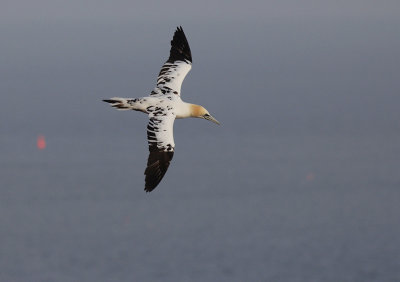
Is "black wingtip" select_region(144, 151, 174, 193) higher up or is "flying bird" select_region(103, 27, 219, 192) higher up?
"flying bird" select_region(103, 27, 219, 192)

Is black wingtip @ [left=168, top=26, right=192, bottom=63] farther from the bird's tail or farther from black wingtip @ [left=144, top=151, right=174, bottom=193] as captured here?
black wingtip @ [left=144, top=151, right=174, bottom=193]

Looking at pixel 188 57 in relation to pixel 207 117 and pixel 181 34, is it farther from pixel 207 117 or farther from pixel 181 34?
pixel 207 117

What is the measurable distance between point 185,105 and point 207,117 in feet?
4.84

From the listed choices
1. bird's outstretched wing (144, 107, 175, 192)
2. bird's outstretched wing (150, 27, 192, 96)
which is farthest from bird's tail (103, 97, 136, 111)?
bird's outstretched wing (150, 27, 192, 96)

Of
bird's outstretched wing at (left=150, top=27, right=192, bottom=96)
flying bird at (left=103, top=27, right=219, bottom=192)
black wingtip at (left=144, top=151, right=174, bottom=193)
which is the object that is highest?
bird's outstretched wing at (left=150, top=27, right=192, bottom=96)

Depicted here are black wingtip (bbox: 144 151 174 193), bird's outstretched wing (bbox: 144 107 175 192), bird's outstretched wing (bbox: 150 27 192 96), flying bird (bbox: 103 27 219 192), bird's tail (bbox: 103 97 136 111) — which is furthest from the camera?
bird's outstretched wing (bbox: 150 27 192 96)

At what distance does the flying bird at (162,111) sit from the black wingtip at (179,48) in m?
1.04

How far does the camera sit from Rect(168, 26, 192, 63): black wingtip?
53344 millimetres

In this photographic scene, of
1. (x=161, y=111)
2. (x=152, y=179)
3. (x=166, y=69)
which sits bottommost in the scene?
(x=152, y=179)

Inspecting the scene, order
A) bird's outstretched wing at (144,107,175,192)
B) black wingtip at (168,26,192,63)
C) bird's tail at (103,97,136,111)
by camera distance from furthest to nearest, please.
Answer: black wingtip at (168,26,192,63), bird's tail at (103,97,136,111), bird's outstretched wing at (144,107,175,192)

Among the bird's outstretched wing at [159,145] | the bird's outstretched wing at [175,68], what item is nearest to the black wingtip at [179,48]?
the bird's outstretched wing at [175,68]

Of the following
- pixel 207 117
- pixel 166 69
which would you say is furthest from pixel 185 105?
pixel 166 69

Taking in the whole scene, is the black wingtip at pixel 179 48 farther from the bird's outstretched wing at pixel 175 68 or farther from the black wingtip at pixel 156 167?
the black wingtip at pixel 156 167

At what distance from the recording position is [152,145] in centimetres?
4475
